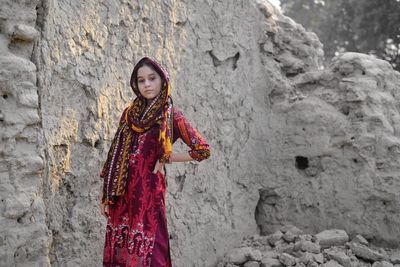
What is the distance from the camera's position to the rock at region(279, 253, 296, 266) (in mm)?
3395

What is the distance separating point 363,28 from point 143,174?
37.2 feet

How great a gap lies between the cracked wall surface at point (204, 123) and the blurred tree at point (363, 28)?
7365mm

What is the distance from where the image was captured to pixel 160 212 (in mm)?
2164

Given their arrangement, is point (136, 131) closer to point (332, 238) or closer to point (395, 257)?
point (332, 238)

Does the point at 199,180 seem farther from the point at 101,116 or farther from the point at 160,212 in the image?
the point at 160,212

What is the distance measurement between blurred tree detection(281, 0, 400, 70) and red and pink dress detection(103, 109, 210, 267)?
1036 centimetres

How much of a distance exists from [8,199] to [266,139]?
2751mm

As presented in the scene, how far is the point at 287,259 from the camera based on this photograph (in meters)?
3.41

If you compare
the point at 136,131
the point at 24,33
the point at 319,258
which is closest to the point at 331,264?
the point at 319,258

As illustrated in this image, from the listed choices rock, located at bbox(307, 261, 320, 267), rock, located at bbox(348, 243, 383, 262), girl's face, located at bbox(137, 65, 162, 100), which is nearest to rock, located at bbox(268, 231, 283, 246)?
rock, located at bbox(307, 261, 320, 267)

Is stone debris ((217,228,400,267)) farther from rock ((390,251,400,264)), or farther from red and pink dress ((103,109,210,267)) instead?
red and pink dress ((103,109,210,267))

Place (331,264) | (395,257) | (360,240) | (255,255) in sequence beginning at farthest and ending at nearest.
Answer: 1. (360,240)
2. (395,257)
3. (255,255)
4. (331,264)

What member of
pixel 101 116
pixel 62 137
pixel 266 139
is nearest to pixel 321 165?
pixel 266 139

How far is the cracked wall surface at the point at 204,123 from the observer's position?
203cm
